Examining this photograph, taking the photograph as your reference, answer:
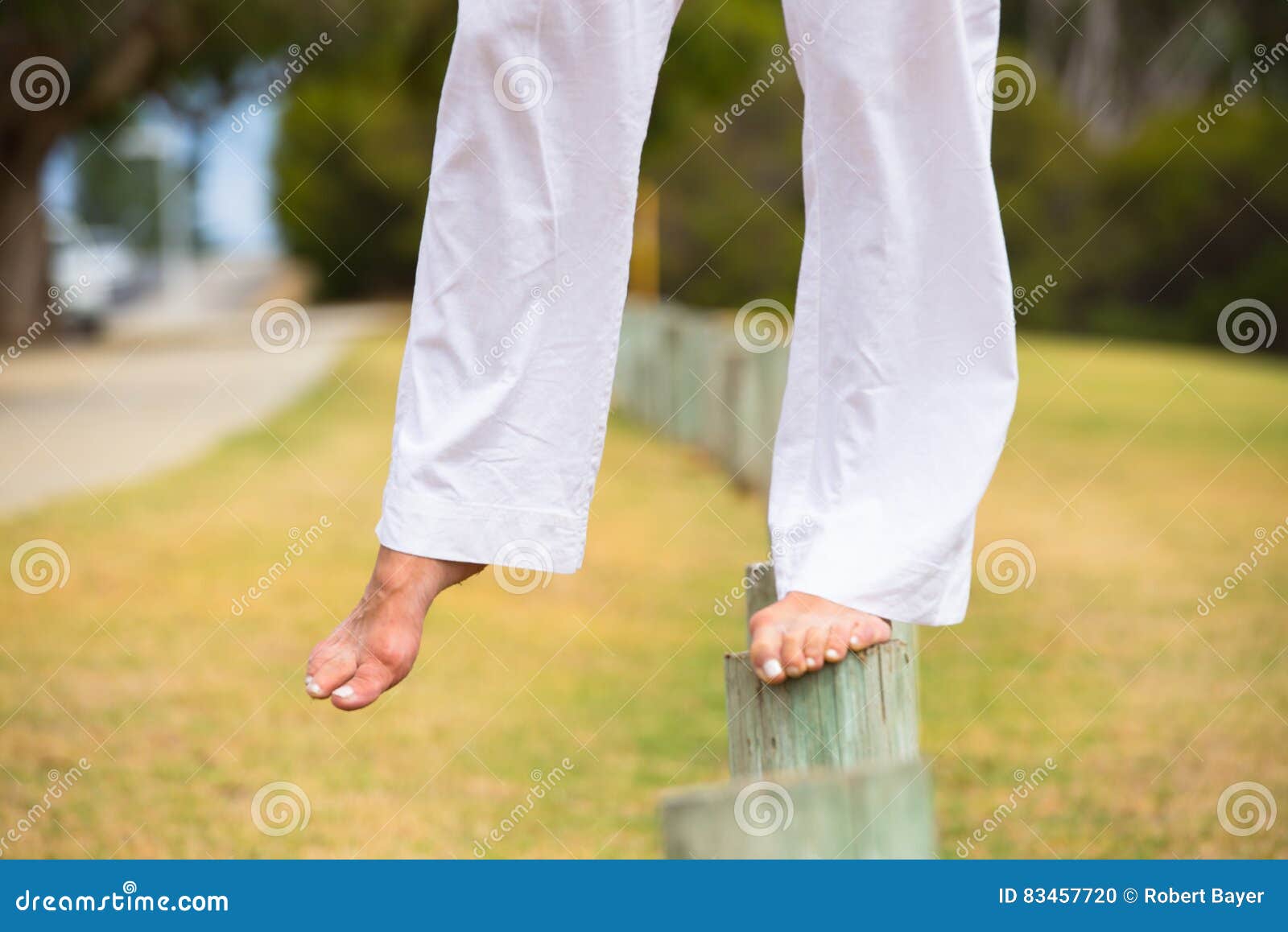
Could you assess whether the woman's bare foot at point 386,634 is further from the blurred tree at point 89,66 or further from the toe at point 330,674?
the blurred tree at point 89,66

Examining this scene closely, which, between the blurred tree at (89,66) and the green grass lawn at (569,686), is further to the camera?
the blurred tree at (89,66)

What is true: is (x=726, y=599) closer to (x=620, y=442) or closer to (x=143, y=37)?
(x=620, y=442)

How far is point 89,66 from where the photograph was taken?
47.6ft

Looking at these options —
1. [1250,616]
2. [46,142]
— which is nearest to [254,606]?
[1250,616]

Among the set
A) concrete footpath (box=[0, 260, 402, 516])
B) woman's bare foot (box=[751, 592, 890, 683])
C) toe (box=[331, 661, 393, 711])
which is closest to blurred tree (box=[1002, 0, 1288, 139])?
concrete footpath (box=[0, 260, 402, 516])

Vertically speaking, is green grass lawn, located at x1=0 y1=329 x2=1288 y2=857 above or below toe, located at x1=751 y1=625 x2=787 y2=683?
below

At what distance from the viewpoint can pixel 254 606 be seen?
15.0 feet

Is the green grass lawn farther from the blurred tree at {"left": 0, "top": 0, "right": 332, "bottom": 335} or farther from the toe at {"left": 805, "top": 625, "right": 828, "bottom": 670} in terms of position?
the blurred tree at {"left": 0, "top": 0, "right": 332, "bottom": 335}

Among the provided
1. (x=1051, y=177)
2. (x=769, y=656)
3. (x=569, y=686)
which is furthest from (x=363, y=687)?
(x=1051, y=177)

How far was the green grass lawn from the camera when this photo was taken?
2832 mm

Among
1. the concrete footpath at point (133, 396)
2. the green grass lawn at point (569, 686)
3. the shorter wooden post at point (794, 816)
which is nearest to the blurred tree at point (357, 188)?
the concrete footpath at point (133, 396)

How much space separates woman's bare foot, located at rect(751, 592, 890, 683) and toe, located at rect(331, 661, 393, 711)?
0.42 meters

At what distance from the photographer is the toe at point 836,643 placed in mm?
1545

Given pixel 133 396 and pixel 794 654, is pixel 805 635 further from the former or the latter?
pixel 133 396
